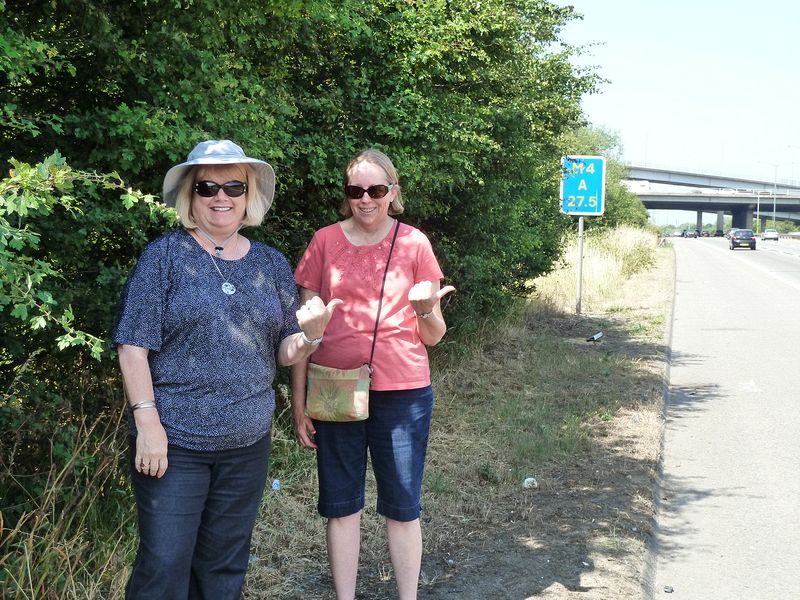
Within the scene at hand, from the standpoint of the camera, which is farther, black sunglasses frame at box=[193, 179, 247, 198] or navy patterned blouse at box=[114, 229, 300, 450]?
black sunglasses frame at box=[193, 179, 247, 198]

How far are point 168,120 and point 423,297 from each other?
1593 millimetres

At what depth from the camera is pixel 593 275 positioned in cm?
2131

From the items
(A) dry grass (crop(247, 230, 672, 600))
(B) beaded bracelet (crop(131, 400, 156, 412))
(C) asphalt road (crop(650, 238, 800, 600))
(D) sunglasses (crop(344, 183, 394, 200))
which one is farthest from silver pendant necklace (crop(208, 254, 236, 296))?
(C) asphalt road (crop(650, 238, 800, 600))

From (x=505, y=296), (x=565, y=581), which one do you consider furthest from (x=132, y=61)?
(x=505, y=296)

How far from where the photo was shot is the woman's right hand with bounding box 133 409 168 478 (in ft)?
8.76

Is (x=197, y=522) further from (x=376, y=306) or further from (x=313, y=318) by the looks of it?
(x=376, y=306)

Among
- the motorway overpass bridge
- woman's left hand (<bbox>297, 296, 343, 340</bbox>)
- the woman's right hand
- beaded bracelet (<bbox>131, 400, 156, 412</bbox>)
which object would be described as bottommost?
the woman's right hand

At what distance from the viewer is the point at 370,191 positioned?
3467 millimetres

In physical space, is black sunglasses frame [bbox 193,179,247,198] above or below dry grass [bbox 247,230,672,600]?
above

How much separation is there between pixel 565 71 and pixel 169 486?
10657mm

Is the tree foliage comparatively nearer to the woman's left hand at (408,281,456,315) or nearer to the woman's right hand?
the woman's right hand

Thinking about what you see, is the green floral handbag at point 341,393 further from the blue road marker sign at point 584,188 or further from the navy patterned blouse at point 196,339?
the blue road marker sign at point 584,188

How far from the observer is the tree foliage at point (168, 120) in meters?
3.47

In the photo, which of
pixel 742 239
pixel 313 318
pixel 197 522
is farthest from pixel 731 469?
pixel 742 239
